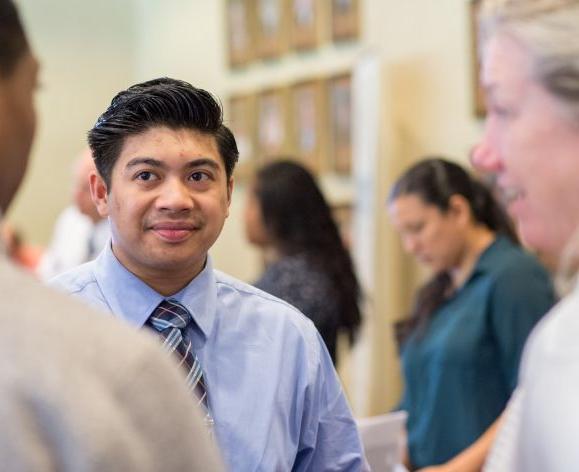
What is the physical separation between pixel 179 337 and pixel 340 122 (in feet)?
12.9

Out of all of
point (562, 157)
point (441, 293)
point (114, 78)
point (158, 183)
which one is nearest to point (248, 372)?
point (158, 183)

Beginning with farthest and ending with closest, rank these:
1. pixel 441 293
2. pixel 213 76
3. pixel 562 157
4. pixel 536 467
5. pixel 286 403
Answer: pixel 213 76 → pixel 441 293 → pixel 286 403 → pixel 562 157 → pixel 536 467

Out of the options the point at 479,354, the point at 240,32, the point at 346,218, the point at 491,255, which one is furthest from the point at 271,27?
the point at 479,354

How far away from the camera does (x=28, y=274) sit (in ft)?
2.93

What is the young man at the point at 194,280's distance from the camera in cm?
171

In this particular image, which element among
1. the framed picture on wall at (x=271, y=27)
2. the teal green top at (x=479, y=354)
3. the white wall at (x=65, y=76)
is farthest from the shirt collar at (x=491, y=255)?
the white wall at (x=65, y=76)

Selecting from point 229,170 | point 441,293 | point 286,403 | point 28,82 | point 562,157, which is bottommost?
point 441,293

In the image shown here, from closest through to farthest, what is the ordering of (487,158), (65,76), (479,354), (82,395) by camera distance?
(82,395) < (487,158) < (479,354) < (65,76)

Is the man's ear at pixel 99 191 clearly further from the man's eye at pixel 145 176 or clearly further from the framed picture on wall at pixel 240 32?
the framed picture on wall at pixel 240 32

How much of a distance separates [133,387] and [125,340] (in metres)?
0.04

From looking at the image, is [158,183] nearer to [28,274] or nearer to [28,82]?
[28,82]

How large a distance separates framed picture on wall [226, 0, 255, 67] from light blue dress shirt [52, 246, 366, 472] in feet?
15.5

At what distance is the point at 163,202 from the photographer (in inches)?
67.7

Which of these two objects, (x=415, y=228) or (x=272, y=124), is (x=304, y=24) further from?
(x=415, y=228)
